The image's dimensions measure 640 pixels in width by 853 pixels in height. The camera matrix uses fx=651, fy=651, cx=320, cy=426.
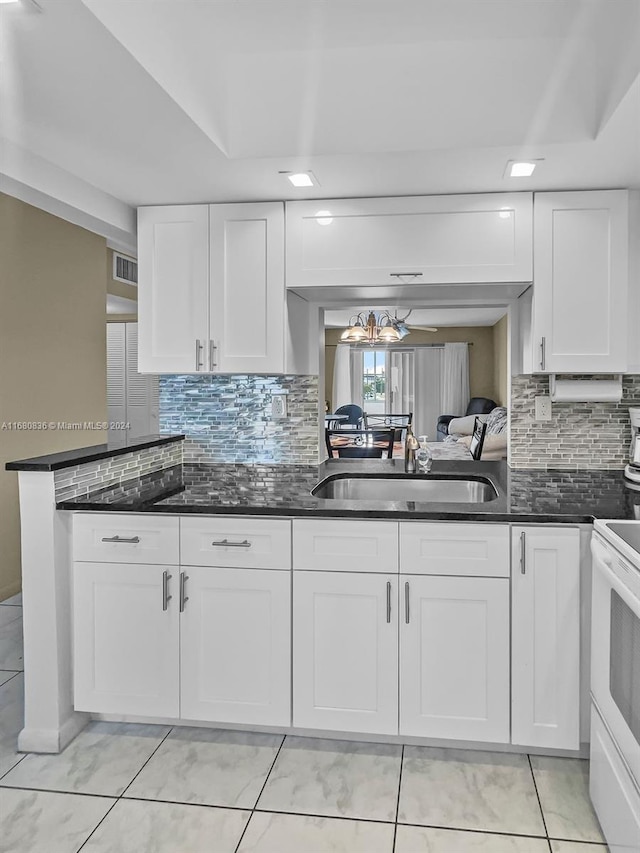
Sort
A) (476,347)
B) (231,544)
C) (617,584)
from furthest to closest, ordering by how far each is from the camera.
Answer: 1. (476,347)
2. (231,544)
3. (617,584)

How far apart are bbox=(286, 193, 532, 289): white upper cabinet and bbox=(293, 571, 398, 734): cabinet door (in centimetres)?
125

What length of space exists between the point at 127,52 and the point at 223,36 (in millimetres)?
473

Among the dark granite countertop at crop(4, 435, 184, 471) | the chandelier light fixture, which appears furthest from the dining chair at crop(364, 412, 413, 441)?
the dark granite countertop at crop(4, 435, 184, 471)

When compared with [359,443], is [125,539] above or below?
below

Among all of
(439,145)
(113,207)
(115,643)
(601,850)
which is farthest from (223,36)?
(601,850)

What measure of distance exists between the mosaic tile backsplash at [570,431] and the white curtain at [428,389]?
5605 mm

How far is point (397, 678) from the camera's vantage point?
222 centimetres

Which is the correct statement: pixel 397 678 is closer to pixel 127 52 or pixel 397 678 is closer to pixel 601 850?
pixel 601 850

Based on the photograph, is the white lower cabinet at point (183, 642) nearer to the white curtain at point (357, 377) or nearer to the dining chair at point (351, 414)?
the dining chair at point (351, 414)

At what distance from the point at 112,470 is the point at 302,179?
4.50 ft

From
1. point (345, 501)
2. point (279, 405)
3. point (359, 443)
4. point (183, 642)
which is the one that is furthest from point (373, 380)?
point (183, 642)

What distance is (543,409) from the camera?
3053 millimetres

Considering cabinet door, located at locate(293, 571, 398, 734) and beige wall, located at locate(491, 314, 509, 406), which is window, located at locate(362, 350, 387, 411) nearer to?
beige wall, located at locate(491, 314, 509, 406)

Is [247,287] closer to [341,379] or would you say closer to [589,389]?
[589,389]
